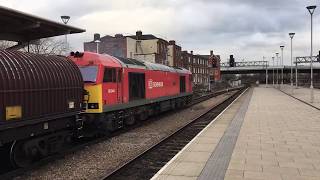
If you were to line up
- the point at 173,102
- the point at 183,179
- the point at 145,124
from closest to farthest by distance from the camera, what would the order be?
the point at 183,179, the point at 145,124, the point at 173,102

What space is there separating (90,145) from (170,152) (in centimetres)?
274

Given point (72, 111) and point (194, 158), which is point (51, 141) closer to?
point (72, 111)

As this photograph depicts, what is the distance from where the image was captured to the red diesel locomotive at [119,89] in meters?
15.2

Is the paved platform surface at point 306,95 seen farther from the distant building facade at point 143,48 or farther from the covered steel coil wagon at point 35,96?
the covered steel coil wagon at point 35,96

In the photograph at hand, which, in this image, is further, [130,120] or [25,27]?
[130,120]

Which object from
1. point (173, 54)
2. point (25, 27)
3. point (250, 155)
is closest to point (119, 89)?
point (25, 27)

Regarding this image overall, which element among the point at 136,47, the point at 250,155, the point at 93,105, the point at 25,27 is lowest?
the point at 250,155

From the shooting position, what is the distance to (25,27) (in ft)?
44.8

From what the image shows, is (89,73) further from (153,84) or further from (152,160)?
(153,84)

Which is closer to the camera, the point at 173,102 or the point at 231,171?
the point at 231,171

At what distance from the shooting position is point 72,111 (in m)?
13.0

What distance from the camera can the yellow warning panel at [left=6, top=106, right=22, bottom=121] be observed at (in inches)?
386

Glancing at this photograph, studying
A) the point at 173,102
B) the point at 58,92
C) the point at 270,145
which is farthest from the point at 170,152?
the point at 173,102

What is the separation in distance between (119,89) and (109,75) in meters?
1.17
